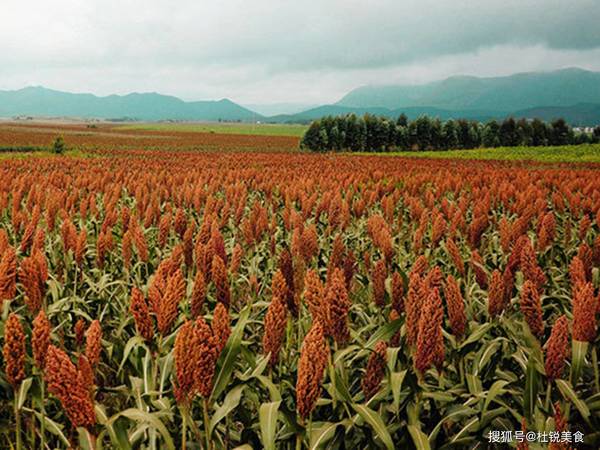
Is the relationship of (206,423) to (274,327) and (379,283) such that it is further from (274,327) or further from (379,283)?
(379,283)

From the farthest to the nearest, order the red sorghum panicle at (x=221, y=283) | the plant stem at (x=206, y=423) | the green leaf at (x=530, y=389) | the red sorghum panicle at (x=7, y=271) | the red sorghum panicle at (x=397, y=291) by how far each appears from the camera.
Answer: the red sorghum panicle at (x=397, y=291) → the red sorghum panicle at (x=221, y=283) → the red sorghum panicle at (x=7, y=271) → the green leaf at (x=530, y=389) → the plant stem at (x=206, y=423)

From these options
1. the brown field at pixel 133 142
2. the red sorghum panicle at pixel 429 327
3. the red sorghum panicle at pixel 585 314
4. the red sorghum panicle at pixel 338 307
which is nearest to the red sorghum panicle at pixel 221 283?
the red sorghum panicle at pixel 338 307

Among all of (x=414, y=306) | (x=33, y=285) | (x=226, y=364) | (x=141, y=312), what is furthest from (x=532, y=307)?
(x=33, y=285)

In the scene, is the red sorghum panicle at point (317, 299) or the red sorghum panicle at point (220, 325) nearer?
the red sorghum panicle at point (220, 325)

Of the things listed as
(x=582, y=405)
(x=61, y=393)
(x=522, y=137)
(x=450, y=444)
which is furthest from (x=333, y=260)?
(x=522, y=137)

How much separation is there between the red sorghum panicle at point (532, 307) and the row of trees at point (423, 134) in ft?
220

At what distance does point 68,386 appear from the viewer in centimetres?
148

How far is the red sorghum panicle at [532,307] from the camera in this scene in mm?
2186

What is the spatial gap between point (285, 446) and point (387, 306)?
1.35 metres

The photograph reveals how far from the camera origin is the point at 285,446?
2.61 m

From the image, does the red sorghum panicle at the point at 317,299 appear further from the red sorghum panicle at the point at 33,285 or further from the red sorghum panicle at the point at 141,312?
the red sorghum panicle at the point at 33,285

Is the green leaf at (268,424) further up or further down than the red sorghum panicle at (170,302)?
further down

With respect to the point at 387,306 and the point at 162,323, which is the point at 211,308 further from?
the point at 162,323

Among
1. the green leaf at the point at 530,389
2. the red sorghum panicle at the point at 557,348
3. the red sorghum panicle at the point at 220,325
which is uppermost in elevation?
the red sorghum panicle at the point at 220,325
